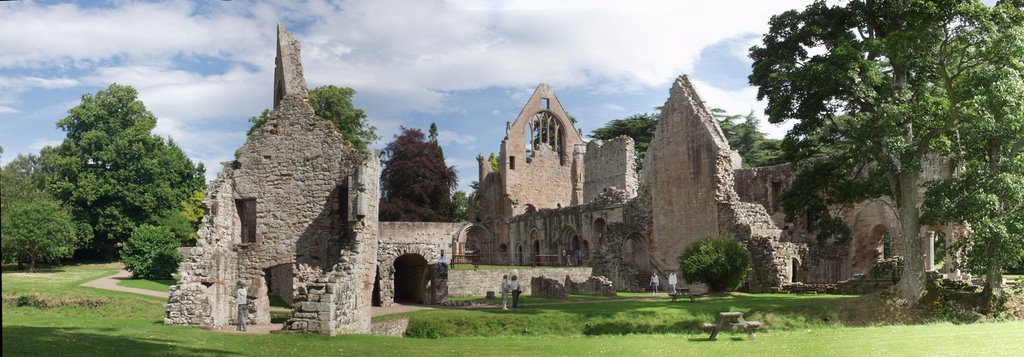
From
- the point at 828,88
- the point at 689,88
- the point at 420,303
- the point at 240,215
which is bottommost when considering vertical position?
the point at 420,303

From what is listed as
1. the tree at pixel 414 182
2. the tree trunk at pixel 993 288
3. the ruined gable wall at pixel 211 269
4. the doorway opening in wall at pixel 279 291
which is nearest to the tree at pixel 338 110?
the tree at pixel 414 182

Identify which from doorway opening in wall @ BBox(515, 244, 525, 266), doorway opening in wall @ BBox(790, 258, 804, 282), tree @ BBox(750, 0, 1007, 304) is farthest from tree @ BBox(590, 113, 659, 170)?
tree @ BBox(750, 0, 1007, 304)

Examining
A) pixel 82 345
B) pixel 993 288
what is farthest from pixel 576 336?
pixel 993 288

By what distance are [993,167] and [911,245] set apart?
2674 mm

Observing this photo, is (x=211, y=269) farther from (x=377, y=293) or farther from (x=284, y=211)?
(x=377, y=293)

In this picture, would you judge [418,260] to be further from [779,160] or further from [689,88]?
[779,160]

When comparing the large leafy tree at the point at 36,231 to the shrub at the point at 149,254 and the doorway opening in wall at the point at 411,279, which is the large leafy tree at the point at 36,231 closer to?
the shrub at the point at 149,254

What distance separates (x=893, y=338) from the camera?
14680mm

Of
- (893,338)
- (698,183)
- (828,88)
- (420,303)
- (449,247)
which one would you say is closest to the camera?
(893,338)

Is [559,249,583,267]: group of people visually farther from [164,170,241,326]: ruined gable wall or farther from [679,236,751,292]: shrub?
[164,170,241,326]: ruined gable wall

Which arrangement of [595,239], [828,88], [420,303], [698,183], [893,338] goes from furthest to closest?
[595,239] → [698,183] → [420,303] → [828,88] → [893,338]

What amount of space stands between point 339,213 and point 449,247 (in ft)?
78.9

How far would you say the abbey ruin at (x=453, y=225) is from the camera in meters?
19.7

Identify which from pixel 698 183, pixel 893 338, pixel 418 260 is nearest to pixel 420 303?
pixel 418 260
